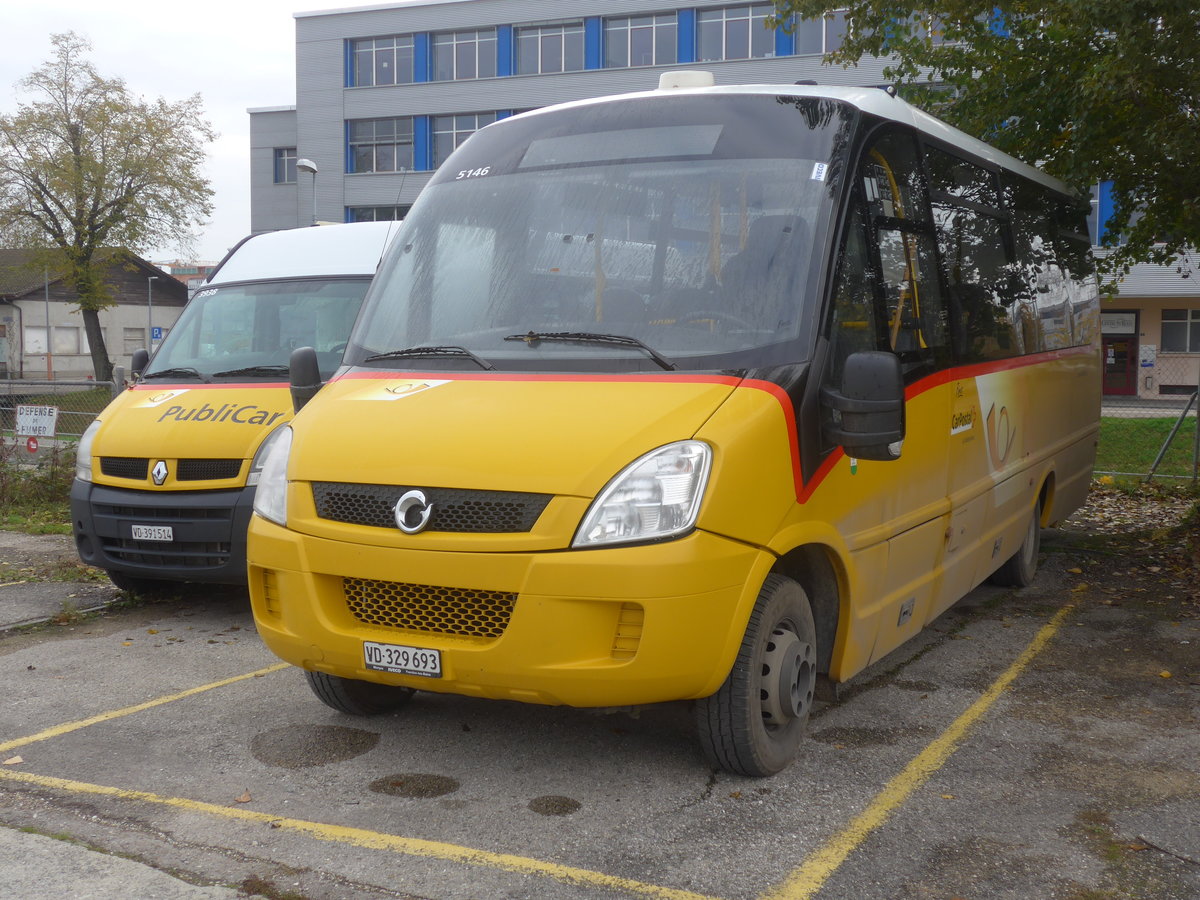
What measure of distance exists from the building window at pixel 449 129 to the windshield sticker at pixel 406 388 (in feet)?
151

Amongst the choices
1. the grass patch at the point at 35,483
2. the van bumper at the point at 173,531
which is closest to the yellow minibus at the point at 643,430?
the van bumper at the point at 173,531

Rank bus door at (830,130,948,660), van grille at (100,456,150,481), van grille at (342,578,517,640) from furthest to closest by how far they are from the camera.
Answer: van grille at (100,456,150,481), bus door at (830,130,948,660), van grille at (342,578,517,640)

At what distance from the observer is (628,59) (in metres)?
45.8

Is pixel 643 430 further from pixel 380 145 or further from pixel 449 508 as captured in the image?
pixel 380 145

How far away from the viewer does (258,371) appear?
8.23m

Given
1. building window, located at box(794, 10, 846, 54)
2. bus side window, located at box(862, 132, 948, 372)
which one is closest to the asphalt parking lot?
bus side window, located at box(862, 132, 948, 372)

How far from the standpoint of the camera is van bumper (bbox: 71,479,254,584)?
7406 millimetres

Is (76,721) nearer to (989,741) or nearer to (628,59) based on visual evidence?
(989,741)

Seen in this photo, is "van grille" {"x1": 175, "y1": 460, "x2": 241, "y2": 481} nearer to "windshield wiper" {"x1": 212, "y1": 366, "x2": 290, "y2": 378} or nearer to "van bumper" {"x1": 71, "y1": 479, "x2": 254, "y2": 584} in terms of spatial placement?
"van bumper" {"x1": 71, "y1": 479, "x2": 254, "y2": 584}

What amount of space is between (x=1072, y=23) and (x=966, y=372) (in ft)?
12.5

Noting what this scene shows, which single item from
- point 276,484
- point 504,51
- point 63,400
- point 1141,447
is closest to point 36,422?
point 63,400

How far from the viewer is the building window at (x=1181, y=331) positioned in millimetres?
43219

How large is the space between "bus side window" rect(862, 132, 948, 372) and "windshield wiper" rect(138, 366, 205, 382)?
480 cm

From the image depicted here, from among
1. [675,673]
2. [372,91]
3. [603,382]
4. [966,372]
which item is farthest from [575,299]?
[372,91]
